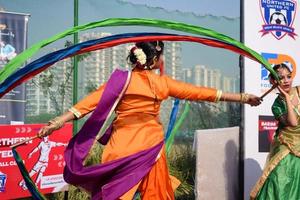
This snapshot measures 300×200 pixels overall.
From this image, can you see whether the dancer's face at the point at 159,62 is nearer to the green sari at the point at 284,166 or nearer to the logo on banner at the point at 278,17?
the green sari at the point at 284,166

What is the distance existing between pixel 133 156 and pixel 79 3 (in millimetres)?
2657

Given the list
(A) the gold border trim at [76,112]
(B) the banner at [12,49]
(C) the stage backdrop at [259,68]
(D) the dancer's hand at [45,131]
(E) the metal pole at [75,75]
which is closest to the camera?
(D) the dancer's hand at [45,131]

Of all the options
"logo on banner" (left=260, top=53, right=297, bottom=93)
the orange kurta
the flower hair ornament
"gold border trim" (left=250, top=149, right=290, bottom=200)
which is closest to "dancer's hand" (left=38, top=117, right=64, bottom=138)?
the orange kurta

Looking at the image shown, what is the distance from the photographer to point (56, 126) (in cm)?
310

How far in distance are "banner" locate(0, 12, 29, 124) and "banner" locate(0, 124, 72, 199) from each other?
297mm

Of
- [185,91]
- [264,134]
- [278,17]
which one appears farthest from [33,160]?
[278,17]

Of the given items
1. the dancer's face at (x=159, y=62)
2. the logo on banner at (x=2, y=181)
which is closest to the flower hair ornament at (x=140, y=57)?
the dancer's face at (x=159, y=62)

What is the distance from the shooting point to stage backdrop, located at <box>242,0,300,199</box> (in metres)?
5.67

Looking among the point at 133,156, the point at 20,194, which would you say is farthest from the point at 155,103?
the point at 20,194

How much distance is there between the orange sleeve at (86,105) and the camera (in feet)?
10.5

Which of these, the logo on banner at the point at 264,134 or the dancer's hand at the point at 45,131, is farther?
the logo on banner at the point at 264,134

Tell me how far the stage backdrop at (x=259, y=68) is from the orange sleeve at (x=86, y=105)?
275 cm

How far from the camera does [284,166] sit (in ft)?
14.7

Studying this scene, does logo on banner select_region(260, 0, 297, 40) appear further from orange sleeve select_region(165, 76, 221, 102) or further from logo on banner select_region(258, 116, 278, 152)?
orange sleeve select_region(165, 76, 221, 102)
